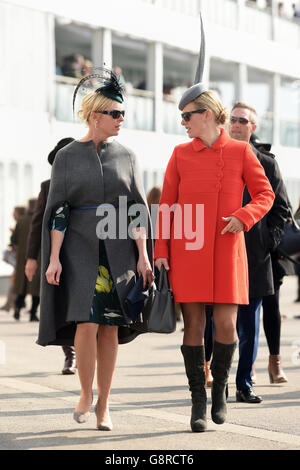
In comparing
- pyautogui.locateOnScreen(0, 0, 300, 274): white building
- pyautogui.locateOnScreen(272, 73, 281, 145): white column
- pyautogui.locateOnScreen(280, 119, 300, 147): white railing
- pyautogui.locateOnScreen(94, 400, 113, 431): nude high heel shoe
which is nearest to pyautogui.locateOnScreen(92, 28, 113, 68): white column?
pyautogui.locateOnScreen(0, 0, 300, 274): white building

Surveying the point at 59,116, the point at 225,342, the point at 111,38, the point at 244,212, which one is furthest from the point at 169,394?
the point at 111,38

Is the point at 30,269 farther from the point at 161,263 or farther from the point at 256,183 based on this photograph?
the point at 256,183

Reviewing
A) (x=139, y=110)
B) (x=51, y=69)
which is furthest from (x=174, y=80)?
(x=51, y=69)

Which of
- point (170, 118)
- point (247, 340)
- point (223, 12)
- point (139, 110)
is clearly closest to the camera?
point (247, 340)

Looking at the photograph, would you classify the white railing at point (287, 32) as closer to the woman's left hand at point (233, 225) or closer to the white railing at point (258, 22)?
the white railing at point (258, 22)

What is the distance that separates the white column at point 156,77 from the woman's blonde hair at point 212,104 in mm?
23134

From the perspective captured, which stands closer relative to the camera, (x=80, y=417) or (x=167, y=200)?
(x=80, y=417)

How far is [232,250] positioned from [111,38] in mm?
22722

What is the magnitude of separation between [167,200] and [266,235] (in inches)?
67.0

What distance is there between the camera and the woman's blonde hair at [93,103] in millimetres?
6242

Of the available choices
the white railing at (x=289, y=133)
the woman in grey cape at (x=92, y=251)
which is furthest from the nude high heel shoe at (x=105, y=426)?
the white railing at (x=289, y=133)

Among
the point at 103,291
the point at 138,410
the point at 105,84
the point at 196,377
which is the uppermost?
the point at 105,84

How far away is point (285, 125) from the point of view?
3628 centimetres

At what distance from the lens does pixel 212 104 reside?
6.21 meters
